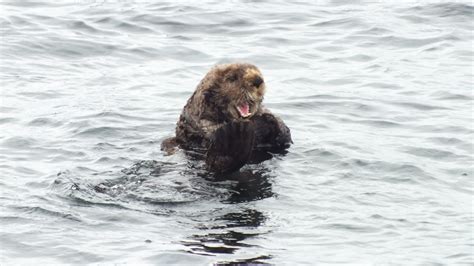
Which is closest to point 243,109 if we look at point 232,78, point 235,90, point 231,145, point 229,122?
point 235,90

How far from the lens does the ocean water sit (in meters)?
6.68

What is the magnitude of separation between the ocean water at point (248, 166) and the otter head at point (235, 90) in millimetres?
553

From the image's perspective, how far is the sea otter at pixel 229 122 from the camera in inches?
287

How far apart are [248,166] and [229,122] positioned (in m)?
1.16

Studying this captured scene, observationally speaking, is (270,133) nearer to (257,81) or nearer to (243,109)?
(243,109)

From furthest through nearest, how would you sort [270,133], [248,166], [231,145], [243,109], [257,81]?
[270,133] → [248,166] → [243,109] → [257,81] → [231,145]

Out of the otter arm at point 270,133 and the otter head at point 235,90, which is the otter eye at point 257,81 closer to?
the otter head at point 235,90

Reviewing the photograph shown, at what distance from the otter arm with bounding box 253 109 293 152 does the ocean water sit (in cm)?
18

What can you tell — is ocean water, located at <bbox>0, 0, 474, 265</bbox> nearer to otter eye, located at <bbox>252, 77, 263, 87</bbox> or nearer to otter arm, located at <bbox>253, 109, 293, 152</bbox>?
otter arm, located at <bbox>253, 109, 293, 152</bbox>

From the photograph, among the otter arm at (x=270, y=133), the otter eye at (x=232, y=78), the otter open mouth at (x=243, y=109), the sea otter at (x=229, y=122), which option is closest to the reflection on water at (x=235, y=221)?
the sea otter at (x=229, y=122)

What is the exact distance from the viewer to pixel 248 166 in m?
8.45

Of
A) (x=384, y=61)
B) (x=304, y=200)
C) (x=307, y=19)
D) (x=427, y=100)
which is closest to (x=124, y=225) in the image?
(x=304, y=200)

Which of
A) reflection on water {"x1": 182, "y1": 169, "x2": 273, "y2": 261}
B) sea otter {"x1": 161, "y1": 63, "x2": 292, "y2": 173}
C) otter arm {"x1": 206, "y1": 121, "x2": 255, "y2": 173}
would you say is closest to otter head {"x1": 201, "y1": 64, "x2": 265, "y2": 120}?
sea otter {"x1": 161, "y1": 63, "x2": 292, "y2": 173}

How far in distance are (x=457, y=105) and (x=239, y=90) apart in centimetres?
382
